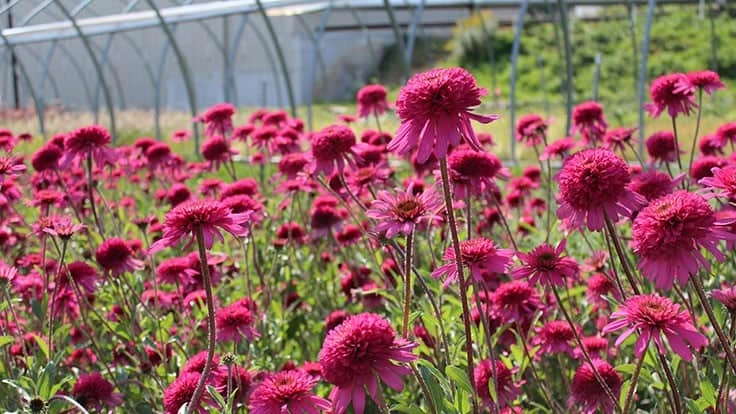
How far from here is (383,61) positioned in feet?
78.6

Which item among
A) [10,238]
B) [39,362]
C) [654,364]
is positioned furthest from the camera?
[10,238]

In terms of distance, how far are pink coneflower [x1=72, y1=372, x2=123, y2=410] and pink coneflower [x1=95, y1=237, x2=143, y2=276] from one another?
0.29 metres

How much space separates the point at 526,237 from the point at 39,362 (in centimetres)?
179

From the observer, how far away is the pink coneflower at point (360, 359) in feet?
3.34

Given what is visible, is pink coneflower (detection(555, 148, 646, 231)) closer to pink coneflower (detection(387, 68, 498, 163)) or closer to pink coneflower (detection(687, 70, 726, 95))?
pink coneflower (detection(387, 68, 498, 163))

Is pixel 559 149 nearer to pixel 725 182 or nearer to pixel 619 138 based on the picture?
pixel 619 138

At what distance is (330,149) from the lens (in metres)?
1.79

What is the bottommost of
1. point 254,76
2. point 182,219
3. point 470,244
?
point 254,76

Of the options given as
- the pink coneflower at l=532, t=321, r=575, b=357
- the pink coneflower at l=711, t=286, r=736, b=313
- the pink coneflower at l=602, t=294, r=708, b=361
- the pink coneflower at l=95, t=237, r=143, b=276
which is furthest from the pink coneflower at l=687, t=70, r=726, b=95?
the pink coneflower at l=95, t=237, r=143, b=276

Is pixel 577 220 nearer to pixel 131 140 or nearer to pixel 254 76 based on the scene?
pixel 131 140

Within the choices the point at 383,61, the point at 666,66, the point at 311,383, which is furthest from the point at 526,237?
the point at 383,61

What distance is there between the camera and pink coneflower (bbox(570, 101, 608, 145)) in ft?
7.85

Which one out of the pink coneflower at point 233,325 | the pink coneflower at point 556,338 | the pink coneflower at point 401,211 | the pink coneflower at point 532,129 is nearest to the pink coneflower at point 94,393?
the pink coneflower at point 233,325

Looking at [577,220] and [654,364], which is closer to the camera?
[577,220]
